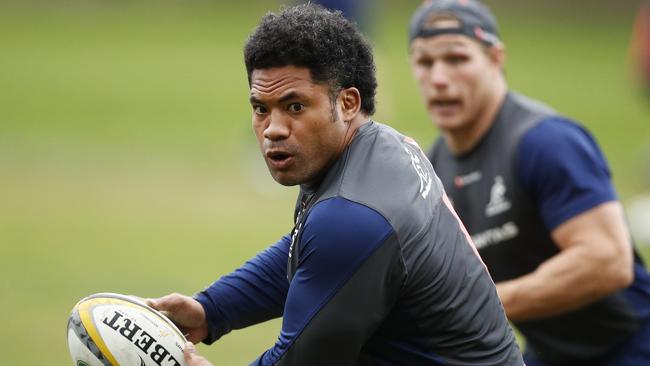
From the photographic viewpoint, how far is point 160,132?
1825cm

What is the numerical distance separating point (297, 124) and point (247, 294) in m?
0.90

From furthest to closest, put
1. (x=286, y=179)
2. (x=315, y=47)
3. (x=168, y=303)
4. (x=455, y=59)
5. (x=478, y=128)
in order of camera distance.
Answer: (x=455, y=59), (x=478, y=128), (x=168, y=303), (x=286, y=179), (x=315, y=47)

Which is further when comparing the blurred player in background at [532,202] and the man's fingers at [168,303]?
the blurred player in background at [532,202]

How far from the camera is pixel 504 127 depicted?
20.7ft

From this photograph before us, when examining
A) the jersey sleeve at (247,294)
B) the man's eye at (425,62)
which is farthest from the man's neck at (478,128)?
the jersey sleeve at (247,294)

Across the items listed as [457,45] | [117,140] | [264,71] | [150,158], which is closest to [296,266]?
[264,71]

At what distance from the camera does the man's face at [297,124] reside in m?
4.19

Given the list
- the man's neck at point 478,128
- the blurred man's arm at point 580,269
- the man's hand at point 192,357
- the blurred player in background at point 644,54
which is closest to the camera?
the man's hand at point 192,357

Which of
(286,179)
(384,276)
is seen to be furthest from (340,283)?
(286,179)

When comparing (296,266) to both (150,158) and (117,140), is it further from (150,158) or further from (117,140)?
(117,140)

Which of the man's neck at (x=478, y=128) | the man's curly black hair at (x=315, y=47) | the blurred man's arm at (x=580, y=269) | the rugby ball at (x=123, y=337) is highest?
the man's curly black hair at (x=315, y=47)

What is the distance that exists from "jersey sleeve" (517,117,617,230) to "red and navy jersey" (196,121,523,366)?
149 centimetres

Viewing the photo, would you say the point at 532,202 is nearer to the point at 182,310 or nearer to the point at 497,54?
the point at 497,54

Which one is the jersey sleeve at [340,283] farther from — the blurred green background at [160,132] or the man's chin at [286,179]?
the blurred green background at [160,132]
